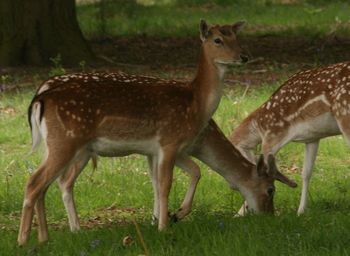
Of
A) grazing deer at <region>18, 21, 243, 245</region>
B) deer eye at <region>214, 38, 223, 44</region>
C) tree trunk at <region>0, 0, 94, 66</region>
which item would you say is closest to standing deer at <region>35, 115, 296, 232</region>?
grazing deer at <region>18, 21, 243, 245</region>

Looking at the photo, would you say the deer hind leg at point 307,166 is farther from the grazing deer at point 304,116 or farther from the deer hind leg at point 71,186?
the deer hind leg at point 71,186

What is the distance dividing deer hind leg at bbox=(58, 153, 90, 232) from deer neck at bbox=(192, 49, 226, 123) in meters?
0.97

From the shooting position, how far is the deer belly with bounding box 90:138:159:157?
7.97 meters

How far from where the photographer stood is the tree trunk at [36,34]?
631 inches

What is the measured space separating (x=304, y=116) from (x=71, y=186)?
→ 2.17 m

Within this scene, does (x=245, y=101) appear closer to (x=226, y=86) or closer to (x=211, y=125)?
(x=226, y=86)

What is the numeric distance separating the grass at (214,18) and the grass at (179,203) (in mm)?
7117

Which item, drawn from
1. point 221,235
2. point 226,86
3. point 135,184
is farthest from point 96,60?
point 221,235

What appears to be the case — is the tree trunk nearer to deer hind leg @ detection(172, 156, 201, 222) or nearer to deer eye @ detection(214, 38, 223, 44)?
deer hind leg @ detection(172, 156, 201, 222)

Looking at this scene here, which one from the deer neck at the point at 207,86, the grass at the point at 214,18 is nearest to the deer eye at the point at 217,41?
the deer neck at the point at 207,86

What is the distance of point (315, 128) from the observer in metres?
9.30

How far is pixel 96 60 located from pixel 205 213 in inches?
323

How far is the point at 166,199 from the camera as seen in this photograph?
8.24m

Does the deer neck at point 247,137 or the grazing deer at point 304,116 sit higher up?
the grazing deer at point 304,116
